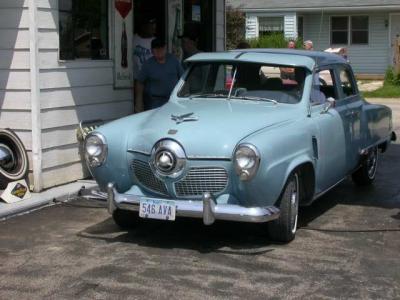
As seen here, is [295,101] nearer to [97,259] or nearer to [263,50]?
[263,50]

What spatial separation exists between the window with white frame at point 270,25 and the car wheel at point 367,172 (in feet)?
71.0

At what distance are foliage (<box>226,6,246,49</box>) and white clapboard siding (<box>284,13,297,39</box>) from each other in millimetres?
2802

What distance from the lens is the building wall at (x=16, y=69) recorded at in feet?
25.7

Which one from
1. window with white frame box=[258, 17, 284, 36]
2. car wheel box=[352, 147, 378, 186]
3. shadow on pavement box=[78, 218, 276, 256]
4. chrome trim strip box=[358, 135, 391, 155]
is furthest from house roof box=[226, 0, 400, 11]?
shadow on pavement box=[78, 218, 276, 256]

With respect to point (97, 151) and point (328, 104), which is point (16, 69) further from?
point (328, 104)

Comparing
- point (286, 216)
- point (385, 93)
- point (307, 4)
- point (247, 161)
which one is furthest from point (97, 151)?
point (307, 4)

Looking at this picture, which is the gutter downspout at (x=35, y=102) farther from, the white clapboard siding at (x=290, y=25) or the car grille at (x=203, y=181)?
the white clapboard siding at (x=290, y=25)

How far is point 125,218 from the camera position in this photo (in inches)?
253

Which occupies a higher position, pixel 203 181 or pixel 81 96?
pixel 81 96

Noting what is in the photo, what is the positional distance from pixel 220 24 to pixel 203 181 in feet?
24.8

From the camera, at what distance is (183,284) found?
4.99 metres

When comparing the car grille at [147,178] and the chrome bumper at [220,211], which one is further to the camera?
the car grille at [147,178]

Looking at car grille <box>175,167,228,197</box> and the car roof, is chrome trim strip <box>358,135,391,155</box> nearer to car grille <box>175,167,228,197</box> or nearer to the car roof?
the car roof

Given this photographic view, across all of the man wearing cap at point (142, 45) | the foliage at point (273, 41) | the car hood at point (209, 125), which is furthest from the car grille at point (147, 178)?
the foliage at point (273, 41)
